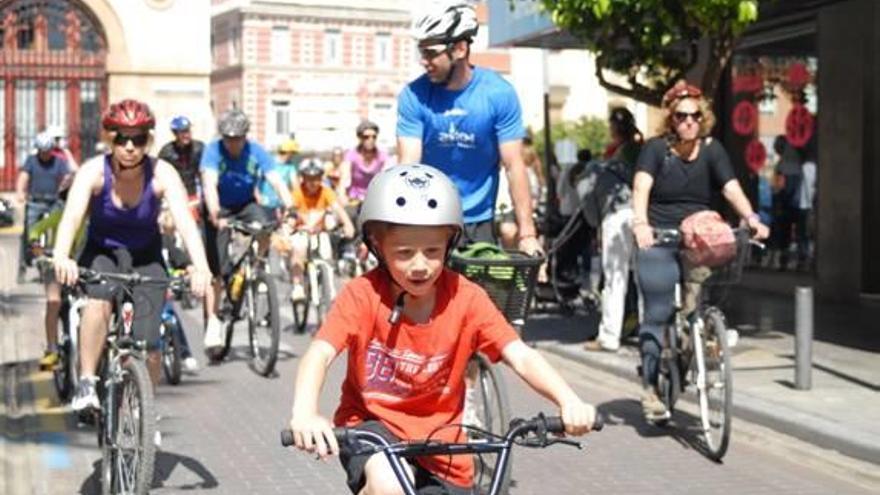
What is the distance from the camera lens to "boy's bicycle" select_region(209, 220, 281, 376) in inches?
444

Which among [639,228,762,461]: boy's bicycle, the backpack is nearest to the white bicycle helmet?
the backpack

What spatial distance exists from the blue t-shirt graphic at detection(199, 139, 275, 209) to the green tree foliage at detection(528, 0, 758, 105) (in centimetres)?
245

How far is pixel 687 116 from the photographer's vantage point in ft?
28.0

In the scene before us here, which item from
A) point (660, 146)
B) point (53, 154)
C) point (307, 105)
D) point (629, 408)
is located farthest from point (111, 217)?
point (307, 105)

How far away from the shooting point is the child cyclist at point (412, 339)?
4.18m

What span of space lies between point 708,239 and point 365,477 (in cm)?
440

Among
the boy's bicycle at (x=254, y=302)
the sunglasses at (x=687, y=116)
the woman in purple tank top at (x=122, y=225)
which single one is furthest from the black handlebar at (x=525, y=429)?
the boy's bicycle at (x=254, y=302)

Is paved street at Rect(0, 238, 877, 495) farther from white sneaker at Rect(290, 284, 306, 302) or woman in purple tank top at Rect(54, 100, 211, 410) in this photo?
white sneaker at Rect(290, 284, 306, 302)

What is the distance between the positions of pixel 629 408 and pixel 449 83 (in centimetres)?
333

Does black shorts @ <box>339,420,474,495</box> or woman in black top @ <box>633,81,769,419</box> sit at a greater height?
woman in black top @ <box>633,81,769,419</box>

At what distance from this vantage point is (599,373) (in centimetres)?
1136

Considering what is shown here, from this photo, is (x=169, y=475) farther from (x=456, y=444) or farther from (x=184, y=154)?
(x=184, y=154)

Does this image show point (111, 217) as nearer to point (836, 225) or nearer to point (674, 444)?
point (674, 444)

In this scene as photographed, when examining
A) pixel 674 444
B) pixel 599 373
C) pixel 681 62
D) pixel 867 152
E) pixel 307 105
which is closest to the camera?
pixel 674 444
